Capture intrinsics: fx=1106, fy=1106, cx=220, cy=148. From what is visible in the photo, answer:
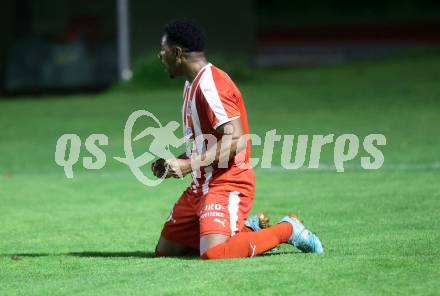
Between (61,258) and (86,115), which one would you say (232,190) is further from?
(86,115)

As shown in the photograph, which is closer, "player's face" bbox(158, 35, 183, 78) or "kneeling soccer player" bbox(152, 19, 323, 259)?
"kneeling soccer player" bbox(152, 19, 323, 259)

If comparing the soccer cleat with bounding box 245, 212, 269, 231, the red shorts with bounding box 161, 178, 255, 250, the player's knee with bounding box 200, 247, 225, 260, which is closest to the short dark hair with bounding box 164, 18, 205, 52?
the red shorts with bounding box 161, 178, 255, 250

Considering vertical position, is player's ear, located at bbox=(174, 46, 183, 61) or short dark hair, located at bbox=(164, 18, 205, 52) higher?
short dark hair, located at bbox=(164, 18, 205, 52)

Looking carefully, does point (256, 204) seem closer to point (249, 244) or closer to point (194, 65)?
point (194, 65)

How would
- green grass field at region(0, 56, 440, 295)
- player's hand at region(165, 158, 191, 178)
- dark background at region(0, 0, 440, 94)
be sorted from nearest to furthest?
green grass field at region(0, 56, 440, 295) → player's hand at region(165, 158, 191, 178) → dark background at region(0, 0, 440, 94)

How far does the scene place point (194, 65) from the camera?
7.42 m

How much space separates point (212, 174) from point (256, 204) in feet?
9.00

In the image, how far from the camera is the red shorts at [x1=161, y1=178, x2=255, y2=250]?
721cm

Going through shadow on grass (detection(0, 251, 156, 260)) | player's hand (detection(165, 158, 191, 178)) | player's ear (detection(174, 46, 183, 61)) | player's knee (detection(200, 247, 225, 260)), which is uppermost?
player's ear (detection(174, 46, 183, 61))

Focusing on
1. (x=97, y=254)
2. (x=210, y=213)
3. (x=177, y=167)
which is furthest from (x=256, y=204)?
(x=177, y=167)

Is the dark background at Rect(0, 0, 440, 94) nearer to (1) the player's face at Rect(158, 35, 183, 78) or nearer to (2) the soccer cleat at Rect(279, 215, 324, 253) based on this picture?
(1) the player's face at Rect(158, 35, 183, 78)

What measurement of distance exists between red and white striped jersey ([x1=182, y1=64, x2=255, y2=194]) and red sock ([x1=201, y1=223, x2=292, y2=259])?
0.43m

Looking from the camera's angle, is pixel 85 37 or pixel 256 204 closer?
pixel 256 204

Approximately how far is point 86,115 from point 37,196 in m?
7.74
